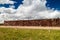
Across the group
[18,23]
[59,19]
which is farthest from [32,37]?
[18,23]

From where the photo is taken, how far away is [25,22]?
33094 millimetres

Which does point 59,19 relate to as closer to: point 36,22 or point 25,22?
point 36,22

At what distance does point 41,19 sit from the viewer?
2880 cm

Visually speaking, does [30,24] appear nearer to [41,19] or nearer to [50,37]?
[41,19]

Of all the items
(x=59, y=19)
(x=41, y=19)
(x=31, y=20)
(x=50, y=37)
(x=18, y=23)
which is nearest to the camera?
(x=50, y=37)

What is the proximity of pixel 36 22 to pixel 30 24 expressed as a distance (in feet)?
5.90

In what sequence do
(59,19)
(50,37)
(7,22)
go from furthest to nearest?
(7,22), (59,19), (50,37)

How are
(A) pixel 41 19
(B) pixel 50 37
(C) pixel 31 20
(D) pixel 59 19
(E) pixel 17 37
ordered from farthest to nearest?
(C) pixel 31 20 < (A) pixel 41 19 < (D) pixel 59 19 < (E) pixel 17 37 < (B) pixel 50 37

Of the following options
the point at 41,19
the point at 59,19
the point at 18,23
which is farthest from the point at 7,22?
the point at 59,19

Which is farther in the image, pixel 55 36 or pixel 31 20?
pixel 31 20

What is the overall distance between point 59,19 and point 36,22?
505 cm

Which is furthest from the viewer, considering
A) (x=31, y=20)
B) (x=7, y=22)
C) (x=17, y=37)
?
(x=7, y=22)

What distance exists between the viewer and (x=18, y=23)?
1359 inches

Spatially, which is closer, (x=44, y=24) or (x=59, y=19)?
(x=59, y=19)
